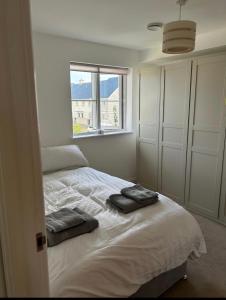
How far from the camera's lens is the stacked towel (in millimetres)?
1828

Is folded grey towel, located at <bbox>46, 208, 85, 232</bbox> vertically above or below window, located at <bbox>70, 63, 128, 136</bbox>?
below

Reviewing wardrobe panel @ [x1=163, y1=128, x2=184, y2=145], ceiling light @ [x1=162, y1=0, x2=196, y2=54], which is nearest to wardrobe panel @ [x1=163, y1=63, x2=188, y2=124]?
wardrobe panel @ [x1=163, y1=128, x2=184, y2=145]

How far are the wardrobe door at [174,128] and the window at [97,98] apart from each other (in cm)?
82

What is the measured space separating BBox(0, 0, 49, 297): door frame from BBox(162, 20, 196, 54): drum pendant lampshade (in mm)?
1392

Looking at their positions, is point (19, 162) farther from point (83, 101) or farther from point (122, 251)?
point (83, 101)

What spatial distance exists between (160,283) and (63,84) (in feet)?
8.39

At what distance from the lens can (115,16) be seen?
7.28ft

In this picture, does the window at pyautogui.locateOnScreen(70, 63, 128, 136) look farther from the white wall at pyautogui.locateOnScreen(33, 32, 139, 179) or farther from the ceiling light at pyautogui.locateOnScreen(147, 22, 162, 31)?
the ceiling light at pyautogui.locateOnScreen(147, 22, 162, 31)

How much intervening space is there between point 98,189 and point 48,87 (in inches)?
61.8

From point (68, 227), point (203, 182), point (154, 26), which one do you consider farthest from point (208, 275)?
point (154, 26)

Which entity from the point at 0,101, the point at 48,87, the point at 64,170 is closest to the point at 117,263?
the point at 0,101

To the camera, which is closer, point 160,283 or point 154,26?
point 160,283

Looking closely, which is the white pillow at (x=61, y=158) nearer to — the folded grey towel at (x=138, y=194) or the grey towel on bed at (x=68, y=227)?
the folded grey towel at (x=138, y=194)

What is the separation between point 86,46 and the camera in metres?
3.15
